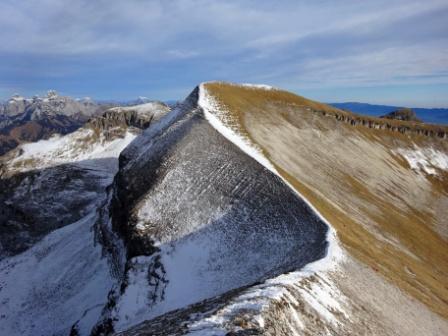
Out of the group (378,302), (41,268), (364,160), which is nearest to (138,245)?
(378,302)

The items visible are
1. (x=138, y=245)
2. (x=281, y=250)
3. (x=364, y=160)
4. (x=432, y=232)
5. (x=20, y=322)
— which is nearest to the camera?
(x=281, y=250)

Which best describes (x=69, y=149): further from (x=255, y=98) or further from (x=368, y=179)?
(x=368, y=179)

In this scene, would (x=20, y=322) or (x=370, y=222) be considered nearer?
(x=370, y=222)

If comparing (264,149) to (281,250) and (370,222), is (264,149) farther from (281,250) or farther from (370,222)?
(281,250)

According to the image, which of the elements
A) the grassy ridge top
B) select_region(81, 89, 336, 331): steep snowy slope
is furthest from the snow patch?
the grassy ridge top

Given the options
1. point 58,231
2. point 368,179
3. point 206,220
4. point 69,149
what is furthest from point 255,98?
point 69,149

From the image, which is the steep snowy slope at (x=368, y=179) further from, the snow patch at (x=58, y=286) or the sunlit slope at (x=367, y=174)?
the snow patch at (x=58, y=286)

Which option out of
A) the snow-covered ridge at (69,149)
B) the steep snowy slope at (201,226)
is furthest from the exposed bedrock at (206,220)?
the snow-covered ridge at (69,149)

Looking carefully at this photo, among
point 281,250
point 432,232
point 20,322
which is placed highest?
point 281,250
